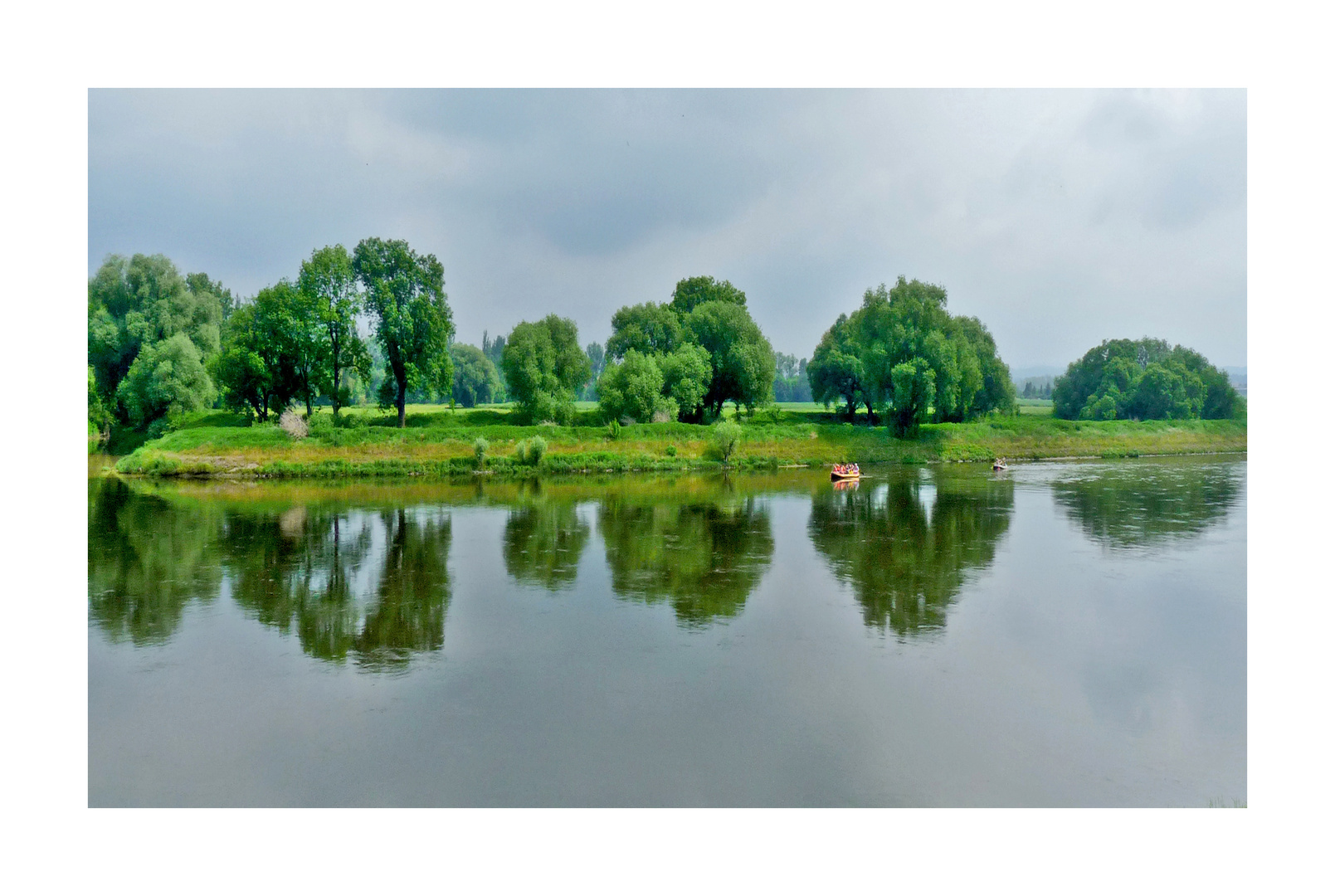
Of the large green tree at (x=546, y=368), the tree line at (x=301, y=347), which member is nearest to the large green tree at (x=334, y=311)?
the tree line at (x=301, y=347)

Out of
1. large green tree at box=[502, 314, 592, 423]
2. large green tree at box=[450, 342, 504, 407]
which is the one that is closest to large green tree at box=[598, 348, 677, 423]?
large green tree at box=[502, 314, 592, 423]

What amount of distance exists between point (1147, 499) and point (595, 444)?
29404 millimetres

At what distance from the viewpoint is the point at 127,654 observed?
1457 cm

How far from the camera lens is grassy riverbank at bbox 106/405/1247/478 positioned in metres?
42.5

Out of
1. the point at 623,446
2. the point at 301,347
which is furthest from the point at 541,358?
the point at 301,347

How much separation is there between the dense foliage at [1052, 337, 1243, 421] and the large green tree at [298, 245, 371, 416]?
57.0 m

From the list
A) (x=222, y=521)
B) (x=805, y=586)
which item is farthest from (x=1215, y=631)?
(x=222, y=521)

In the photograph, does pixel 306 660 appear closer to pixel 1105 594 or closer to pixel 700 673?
pixel 700 673

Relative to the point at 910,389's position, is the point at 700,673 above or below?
below

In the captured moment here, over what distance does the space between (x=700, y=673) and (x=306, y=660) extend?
7.32 metres

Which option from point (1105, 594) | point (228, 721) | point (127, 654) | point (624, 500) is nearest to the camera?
point (228, 721)

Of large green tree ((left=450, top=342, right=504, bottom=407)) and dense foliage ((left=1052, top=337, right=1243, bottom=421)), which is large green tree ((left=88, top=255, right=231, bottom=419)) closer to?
large green tree ((left=450, top=342, right=504, bottom=407))

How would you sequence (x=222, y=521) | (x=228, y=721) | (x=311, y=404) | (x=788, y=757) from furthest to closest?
(x=311, y=404), (x=222, y=521), (x=228, y=721), (x=788, y=757)

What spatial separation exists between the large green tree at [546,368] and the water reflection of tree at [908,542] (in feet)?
73.7
